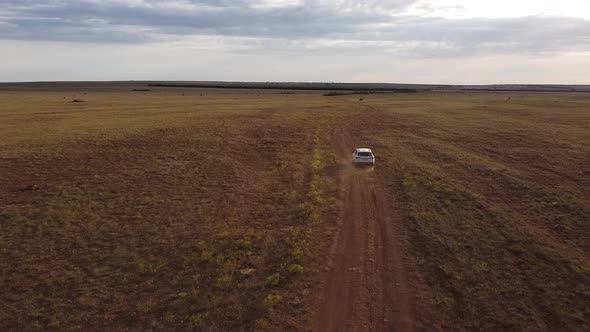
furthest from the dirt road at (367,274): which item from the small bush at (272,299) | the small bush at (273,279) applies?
the small bush at (273,279)

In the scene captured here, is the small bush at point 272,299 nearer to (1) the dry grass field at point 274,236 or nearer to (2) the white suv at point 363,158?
(1) the dry grass field at point 274,236

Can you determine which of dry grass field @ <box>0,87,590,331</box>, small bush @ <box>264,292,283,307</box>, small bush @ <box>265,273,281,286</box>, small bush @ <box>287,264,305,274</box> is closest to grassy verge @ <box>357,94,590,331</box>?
dry grass field @ <box>0,87,590,331</box>

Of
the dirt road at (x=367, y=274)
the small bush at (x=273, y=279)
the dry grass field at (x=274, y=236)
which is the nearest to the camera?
the dirt road at (x=367, y=274)

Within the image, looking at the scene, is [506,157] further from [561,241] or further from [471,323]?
[471,323]

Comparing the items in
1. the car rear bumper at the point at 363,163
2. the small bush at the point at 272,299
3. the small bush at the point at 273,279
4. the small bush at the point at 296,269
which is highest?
the car rear bumper at the point at 363,163

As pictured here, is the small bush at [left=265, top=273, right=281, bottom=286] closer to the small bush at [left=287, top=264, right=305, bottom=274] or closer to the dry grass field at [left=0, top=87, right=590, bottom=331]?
the dry grass field at [left=0, top=87, right=590, bottom=331]

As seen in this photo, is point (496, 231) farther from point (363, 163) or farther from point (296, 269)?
point (363, 163)
